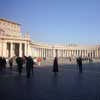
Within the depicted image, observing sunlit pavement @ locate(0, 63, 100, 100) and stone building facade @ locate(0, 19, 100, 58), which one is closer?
sunlit pavement @ locate(0, 63, 100, 100)

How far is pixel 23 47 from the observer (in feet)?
222

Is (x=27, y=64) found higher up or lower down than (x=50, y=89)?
higher up

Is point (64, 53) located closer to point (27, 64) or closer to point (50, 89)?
point (27, 64)

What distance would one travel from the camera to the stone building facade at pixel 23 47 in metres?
63.1

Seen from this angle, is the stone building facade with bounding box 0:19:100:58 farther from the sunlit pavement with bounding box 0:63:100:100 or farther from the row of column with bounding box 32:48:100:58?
the sunlit pavement with bounding box 0:63:100:100

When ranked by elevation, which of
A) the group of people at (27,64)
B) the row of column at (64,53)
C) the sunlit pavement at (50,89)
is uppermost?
the row of column at (64,53)

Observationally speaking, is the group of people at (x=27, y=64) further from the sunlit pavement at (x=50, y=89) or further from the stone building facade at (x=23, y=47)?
the stone building facade at (x=23, y=47)

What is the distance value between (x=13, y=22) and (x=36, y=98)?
269 feet

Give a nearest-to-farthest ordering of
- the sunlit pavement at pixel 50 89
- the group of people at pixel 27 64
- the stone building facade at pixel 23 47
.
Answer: the sunlit pavement at pixel 50 89 < the group of people at pixel 27 64 < the stone building facade at pixel 23 47

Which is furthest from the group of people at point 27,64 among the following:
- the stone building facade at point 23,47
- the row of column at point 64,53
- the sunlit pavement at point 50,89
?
the row of column at point 64,53

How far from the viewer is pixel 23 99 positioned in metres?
7.67

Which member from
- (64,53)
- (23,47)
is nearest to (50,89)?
(23,47)

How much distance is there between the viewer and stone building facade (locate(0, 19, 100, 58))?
6313cm

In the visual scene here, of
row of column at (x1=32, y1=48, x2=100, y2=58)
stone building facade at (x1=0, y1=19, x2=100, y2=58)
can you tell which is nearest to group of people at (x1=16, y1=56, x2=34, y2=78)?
stone building facade at (x1=0, y1=19, x2=100, y2=58)
